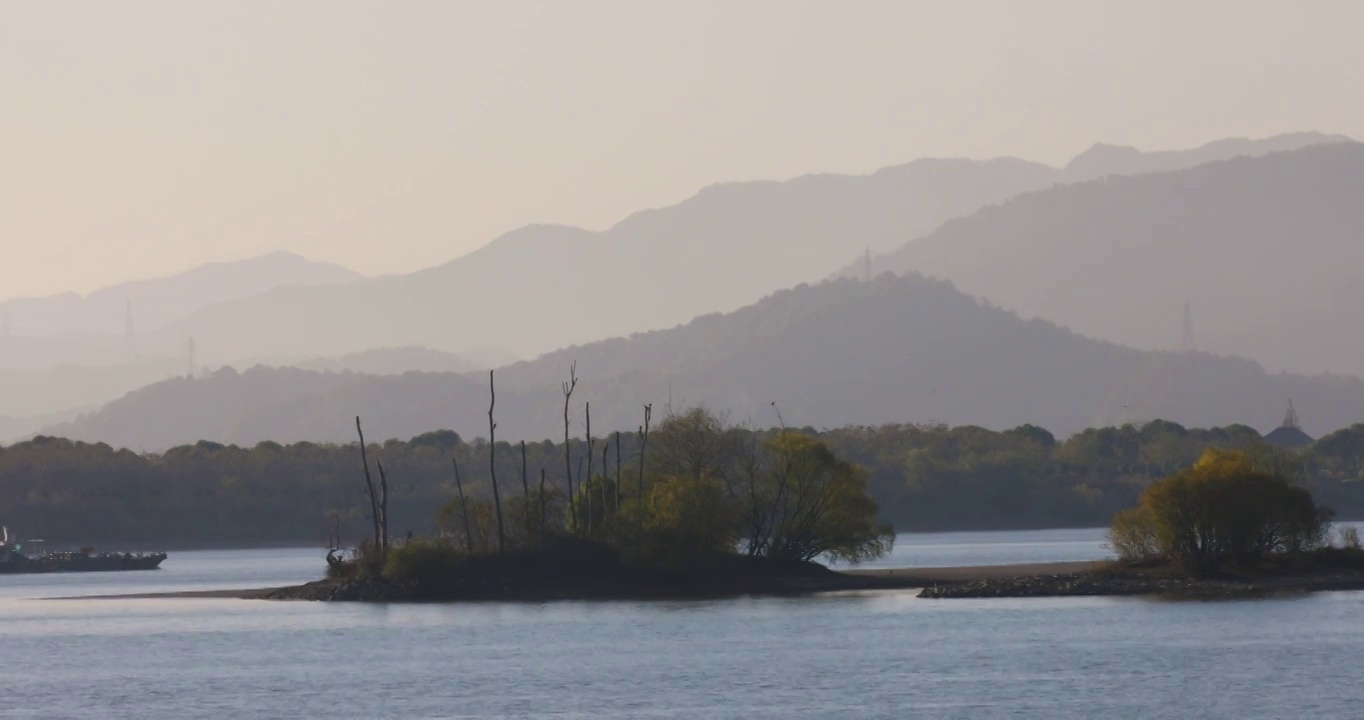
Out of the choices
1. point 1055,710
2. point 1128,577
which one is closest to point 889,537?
point 1128,577

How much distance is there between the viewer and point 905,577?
→ 116 meters

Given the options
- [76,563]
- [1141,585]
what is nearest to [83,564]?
[76,563]

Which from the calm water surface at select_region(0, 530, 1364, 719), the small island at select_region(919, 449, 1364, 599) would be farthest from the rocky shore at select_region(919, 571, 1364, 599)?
the calm water surface at select_region(0, 530, 1364, 719)

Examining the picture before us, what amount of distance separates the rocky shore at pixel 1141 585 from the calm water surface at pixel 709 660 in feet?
9.26

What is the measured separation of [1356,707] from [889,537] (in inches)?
2169

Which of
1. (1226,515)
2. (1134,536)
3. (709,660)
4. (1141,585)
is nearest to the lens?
(709,660)

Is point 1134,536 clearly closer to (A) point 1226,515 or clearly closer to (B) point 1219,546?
(B) point 1219,546

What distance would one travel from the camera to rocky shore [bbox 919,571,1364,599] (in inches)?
3807

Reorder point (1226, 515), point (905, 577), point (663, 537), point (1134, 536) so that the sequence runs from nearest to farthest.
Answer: point (1226, 515) < point (1134, 536) < point (663, 537) < point (905, 577)

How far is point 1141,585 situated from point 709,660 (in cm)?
3103

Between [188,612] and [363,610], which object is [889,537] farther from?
[188,612]

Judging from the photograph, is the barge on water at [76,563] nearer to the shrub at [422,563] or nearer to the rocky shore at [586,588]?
the rocky shore at [586,588]

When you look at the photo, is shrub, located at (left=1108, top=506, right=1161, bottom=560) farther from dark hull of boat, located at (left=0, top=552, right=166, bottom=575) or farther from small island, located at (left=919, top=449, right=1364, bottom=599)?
dark hull of boat, located at (left=0, top=552, right=166, bottom=575)

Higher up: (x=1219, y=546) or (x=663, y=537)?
(x=663, y=537)
